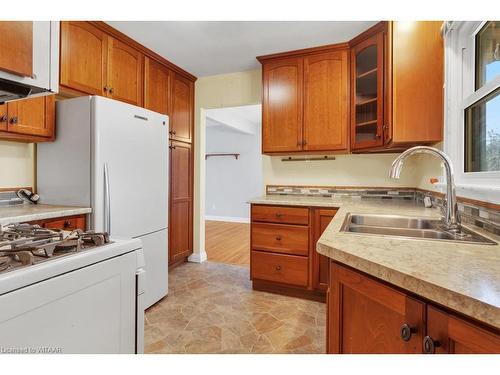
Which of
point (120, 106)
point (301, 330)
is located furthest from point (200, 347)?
point (120, 106)

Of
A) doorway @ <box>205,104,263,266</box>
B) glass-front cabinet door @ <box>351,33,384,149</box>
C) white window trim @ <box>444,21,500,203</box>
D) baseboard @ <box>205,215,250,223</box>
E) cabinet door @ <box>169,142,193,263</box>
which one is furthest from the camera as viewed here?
baseboard @ <box>205,215,250,223</box>

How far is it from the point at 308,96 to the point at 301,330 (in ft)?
6.72

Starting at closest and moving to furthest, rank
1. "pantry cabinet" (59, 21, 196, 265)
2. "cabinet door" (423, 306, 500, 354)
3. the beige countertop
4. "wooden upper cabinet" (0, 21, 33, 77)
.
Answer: "cabinet door" (423, 306, 500, 354) < "wooden upper cabinet" (0, 21, 33, 77) < the beige countertop < "pantry cabinet" (59, 21, 196, 265)

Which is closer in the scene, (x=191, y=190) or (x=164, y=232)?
(x=164, y=232)

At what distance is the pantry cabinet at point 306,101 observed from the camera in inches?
101

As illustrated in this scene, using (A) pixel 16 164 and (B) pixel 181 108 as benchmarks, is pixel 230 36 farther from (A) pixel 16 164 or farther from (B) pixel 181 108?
(A) pixel 16 164

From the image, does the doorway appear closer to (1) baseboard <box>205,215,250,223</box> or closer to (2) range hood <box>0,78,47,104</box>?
(1) baseboard <box>205,215,250,223</box>

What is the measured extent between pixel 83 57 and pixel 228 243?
3.20 m

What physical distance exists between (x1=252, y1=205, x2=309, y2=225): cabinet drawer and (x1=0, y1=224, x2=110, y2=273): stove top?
64.9 inches

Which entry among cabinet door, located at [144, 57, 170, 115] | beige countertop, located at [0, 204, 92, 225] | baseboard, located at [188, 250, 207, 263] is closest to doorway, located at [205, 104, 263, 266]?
baseboard, located at [188, 250, 207, 263]

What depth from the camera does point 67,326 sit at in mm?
817

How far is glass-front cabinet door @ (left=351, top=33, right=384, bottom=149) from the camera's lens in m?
2.19

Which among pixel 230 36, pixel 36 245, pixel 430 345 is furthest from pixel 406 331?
pixel 230 36
